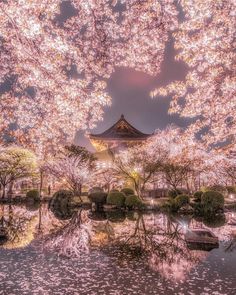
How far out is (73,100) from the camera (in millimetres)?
7520

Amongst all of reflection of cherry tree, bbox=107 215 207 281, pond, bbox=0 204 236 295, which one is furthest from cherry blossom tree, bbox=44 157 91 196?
pond, bbox=0 204 236 295

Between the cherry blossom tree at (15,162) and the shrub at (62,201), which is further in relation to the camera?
the cherry blossom tree at (15,162)

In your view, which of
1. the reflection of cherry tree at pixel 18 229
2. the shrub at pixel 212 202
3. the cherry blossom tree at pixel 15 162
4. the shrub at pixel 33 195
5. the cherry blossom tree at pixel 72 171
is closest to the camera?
the reflection of cherry tree at pixel 18 229

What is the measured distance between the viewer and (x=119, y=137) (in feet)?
161

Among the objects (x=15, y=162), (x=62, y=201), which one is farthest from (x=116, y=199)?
(x=15, y=162)

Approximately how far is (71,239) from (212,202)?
52.0ft

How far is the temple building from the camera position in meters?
48.6

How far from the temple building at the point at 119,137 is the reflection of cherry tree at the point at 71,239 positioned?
26932 millimetres

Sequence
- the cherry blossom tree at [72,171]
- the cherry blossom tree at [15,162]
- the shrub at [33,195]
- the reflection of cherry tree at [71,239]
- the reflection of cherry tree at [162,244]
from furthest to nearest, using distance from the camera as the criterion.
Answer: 1. the shrub at [33,195]
2. the cherry blossom tree at [15,162]
3. the cherry blossom tree at [72,171]
4. the reflection of cherry tree at [71,239]
5. the reflection of cherry tree at [162,244]

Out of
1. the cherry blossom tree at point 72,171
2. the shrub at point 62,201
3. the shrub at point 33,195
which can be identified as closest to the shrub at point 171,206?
the shrub at point 62,201

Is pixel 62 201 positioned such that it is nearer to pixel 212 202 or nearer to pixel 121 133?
pixel 212 202

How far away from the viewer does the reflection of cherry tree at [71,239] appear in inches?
538

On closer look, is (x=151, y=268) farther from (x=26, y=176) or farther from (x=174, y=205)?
(x=26, y=176)

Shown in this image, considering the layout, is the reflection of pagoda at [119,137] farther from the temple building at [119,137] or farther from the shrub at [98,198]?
the shrub at [98,198]
